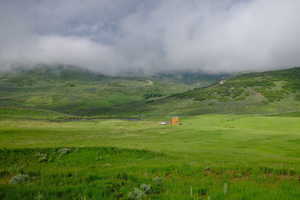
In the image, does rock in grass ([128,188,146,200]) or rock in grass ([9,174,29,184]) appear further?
rock in grass ([9,174,29,184])

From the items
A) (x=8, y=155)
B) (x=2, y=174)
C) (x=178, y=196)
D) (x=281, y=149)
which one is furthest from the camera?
(x=281, y=149)

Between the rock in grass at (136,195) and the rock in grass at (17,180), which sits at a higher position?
the rock in grass at (136,195)

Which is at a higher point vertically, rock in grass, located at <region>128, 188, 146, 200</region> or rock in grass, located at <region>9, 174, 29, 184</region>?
rock in grass, located at <region>128, 188, 146, 200</region>

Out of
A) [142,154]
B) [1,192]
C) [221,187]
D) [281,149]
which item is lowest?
[281,149]

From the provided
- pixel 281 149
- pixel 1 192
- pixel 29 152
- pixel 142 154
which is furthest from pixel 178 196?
pixel 281 149

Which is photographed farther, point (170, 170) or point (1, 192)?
point (170, 170)

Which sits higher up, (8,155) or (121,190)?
(121,190)

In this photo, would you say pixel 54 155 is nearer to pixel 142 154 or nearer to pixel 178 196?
pixel 142 154

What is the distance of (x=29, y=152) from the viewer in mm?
27797

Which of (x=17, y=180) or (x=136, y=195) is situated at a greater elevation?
(x=136, y=195)

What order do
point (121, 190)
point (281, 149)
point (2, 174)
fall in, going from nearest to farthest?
point (121, 190)
point (2, 174)
point (281, 149)

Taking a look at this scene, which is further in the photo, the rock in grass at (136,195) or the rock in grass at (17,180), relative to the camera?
the rock in grass at (17,180)

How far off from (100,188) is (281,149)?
107ft

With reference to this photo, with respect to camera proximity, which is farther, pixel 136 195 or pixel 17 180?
pixel 17 180
